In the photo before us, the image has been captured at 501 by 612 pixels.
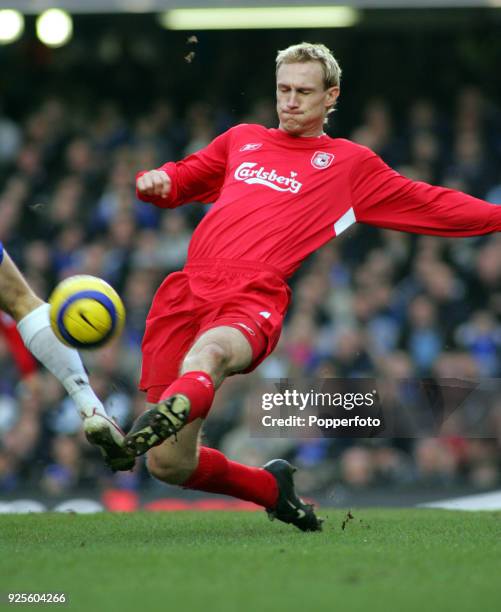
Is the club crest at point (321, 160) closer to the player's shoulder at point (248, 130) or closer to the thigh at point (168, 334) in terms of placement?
the player's shoulder at point (248, 130)

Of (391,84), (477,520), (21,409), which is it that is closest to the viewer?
(477,520)

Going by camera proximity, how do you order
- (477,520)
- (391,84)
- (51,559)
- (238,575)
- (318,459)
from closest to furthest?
(238,575) < (51,559) < (477,520) < (318,459) < (391,84)

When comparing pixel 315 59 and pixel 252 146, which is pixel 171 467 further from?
pixel 315 59

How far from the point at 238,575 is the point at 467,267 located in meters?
7.76

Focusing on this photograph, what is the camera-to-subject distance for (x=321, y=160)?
622 centimetres

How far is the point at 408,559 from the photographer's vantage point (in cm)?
517

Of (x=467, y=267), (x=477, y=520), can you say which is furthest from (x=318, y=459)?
(x=477, y=520)

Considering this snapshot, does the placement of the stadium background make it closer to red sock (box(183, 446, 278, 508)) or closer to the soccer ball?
red sock (box(183, 446, 278, 508))

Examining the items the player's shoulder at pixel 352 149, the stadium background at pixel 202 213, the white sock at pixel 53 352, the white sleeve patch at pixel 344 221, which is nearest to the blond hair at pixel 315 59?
the player's shoulder at pixel 352 149

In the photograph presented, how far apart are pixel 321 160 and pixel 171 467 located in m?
1.59

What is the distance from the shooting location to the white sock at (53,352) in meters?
6.11

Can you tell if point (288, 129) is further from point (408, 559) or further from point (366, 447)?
point (366, 447)

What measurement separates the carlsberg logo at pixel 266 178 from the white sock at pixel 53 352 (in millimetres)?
1127

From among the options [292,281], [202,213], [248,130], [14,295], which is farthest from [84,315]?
[202,213]
